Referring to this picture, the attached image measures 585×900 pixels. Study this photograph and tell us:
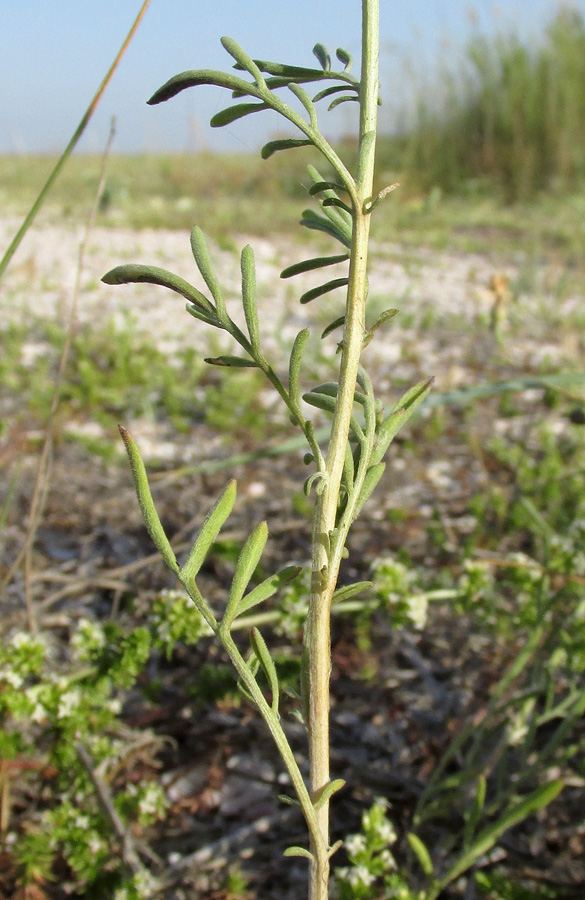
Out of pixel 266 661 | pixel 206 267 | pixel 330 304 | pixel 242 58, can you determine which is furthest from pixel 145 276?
pixel 330 304

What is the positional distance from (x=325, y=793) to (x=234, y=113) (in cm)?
44

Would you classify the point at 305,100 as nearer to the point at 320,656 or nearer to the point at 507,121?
the point at 320,656

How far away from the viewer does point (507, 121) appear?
676 cm

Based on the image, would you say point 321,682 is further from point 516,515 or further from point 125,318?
point 125,318

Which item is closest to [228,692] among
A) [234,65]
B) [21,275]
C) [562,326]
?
[234,65]

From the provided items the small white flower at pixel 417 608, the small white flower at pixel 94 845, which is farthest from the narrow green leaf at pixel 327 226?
the small white flower at pixel 94 845

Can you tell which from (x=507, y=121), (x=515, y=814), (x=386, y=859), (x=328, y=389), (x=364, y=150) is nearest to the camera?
(x=364, y=150)

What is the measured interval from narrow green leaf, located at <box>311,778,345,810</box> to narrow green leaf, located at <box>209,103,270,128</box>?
424 millimetres

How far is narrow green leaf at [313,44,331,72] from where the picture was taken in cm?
56

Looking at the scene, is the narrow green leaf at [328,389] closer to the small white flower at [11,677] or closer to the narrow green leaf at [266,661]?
the narrow green leaf at [266,661]

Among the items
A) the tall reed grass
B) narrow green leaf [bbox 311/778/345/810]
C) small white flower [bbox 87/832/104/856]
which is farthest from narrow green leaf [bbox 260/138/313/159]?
the tall reed grass

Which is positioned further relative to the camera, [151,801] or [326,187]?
[151,801]

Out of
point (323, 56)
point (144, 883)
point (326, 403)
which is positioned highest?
point (323, 56)

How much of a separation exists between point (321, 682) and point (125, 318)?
270 centimetres
